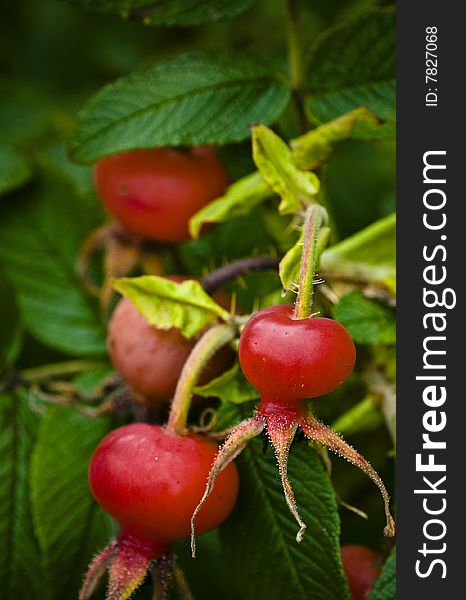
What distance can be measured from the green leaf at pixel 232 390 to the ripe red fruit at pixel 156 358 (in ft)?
0.22

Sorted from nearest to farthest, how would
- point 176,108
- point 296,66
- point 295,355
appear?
point 295,355
point 176,108
point 296,66

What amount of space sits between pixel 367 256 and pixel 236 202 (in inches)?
9.0

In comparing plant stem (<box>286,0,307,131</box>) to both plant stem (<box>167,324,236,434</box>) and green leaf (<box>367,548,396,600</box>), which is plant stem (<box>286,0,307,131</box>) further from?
green leaf (<box>367,548,396,600</box>)

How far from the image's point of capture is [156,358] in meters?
1.29

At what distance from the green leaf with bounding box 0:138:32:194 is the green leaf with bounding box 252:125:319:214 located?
0.57 metres

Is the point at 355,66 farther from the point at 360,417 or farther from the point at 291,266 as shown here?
the point at 360,417

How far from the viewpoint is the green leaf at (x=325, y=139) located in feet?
4.35

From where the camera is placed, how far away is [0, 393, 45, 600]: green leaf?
58.7 inches

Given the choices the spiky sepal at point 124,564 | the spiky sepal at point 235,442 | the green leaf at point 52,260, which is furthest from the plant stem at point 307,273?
the green leaf at point 52,260

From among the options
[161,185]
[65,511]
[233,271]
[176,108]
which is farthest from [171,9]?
[65,511]

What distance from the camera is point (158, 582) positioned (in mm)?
1177

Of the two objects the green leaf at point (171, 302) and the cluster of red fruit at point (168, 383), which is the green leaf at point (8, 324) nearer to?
the cluster of red fruit at point (168, 383)

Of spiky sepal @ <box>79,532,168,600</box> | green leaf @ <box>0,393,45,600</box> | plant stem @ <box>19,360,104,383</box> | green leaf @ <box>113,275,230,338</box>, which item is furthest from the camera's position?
plant stem @ <box>19,360,104,383</box>

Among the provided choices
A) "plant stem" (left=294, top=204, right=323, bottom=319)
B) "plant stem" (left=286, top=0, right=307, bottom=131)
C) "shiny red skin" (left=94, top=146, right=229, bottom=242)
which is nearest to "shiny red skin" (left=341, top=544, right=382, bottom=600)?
"plant stem" (left=294, top=204, right=323, bottom=319)
